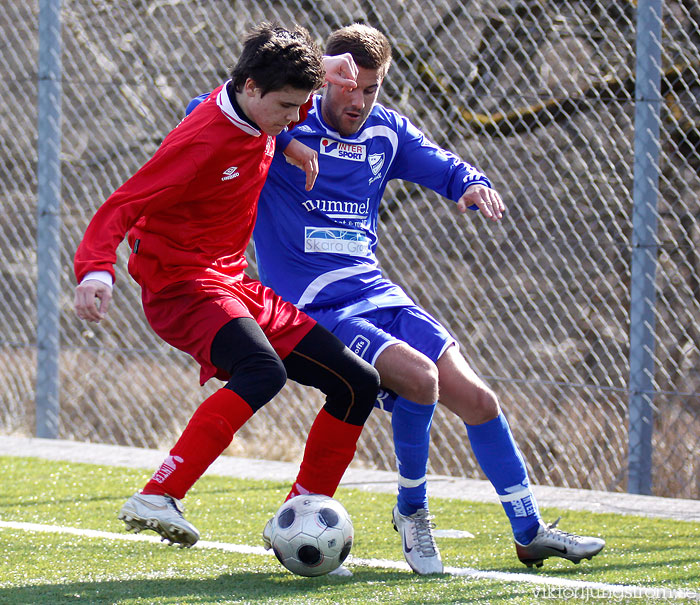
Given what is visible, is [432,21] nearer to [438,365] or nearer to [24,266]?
[438,365]

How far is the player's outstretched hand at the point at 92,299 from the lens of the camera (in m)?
2.75

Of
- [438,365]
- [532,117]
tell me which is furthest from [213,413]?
[532,117]

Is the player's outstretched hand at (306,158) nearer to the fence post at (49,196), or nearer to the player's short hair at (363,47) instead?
the player's short hair at (363,47)

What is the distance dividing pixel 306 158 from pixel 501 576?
137 cm

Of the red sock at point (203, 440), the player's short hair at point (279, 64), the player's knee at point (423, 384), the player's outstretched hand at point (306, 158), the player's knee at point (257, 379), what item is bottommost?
the player's knee at point (423, 384)

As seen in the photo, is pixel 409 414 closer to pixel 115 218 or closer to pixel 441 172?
pixel 441 172

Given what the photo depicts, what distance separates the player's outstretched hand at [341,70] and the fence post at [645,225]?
5.61 ft

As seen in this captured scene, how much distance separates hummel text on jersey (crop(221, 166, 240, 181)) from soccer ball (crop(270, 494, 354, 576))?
3.18ft

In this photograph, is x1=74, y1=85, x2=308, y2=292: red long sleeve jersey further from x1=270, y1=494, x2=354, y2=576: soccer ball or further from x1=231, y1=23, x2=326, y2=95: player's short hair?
x1=270, y1=494, x2=354, y2=576: soccer ball

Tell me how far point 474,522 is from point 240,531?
0.90 m

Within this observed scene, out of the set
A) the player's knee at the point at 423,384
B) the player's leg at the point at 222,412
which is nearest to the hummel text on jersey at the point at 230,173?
the player's leg at the point at 222,412

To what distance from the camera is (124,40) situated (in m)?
7.71

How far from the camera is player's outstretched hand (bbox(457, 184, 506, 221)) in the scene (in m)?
3.47

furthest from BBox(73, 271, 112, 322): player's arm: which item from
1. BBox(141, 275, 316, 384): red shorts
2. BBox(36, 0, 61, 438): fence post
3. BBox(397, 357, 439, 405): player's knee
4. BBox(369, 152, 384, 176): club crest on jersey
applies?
BBox(36, 0, 61, 438): fence post
